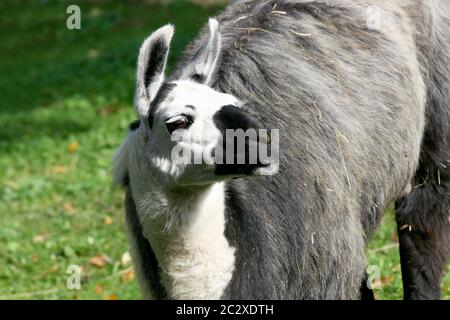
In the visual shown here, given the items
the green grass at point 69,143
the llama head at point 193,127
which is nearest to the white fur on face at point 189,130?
the llama head at point 193,127

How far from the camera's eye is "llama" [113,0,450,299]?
4.41 meters

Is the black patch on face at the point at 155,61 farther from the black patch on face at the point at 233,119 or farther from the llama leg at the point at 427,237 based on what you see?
the llama leg at the point at 427,237

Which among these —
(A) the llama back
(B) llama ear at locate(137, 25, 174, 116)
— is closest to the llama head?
(B) llama ear at locate(137, 25, 174, 116)

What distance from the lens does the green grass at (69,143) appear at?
25.0 feet

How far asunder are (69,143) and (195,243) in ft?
23.3

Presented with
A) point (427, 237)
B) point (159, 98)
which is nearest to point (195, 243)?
point (159, 98)

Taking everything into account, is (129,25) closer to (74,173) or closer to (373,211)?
(74,173)

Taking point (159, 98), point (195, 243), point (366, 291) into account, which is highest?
point (159, 98)

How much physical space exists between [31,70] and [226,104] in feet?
39.6

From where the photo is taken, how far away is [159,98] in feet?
14.7

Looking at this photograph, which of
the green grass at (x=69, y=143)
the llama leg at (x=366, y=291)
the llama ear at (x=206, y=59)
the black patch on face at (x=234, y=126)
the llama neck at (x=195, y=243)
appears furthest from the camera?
the green grass at (x=69, y=143)

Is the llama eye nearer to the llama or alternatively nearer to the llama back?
the llama

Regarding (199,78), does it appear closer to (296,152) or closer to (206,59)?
(206,59)
